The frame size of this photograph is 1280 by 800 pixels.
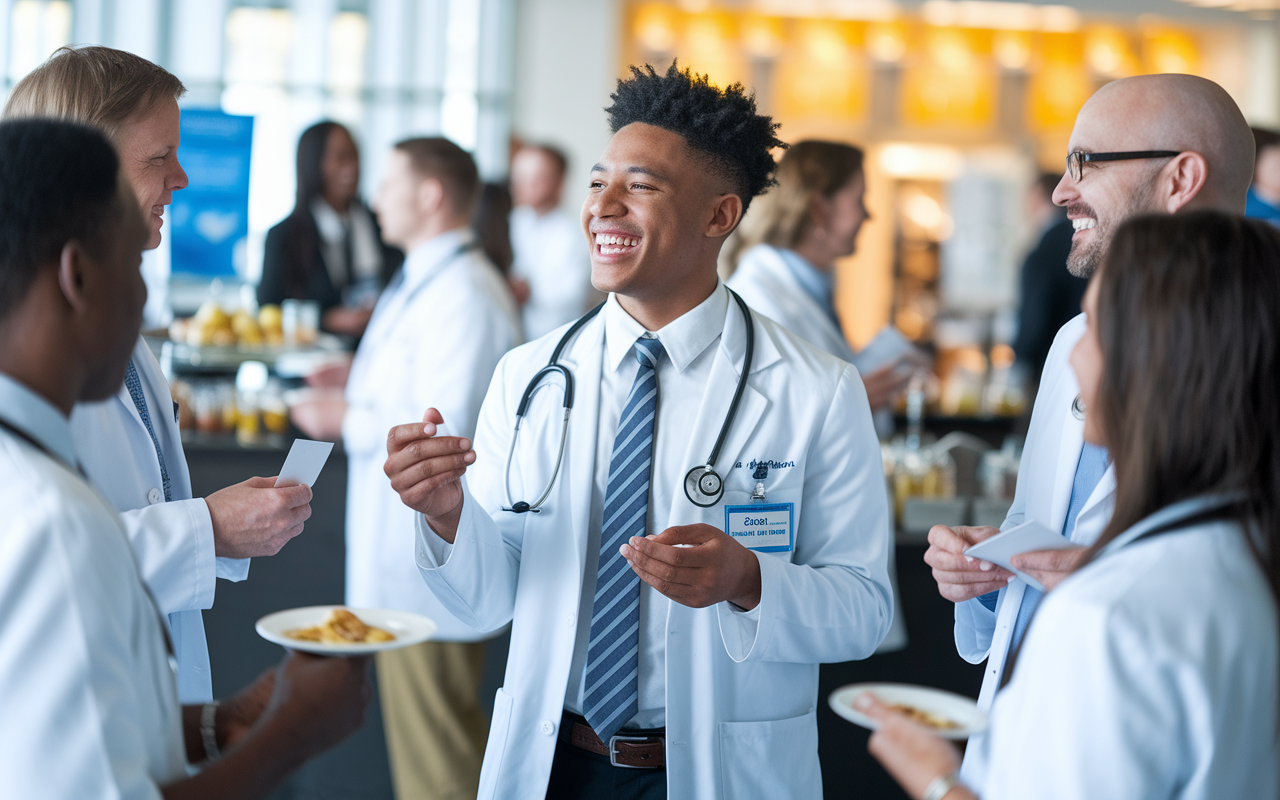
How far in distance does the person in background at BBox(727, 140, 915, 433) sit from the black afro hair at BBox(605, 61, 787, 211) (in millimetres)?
1202

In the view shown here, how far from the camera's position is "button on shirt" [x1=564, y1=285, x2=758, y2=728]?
1702 millimetres

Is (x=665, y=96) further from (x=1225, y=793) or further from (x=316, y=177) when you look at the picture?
(x=316, y=177)

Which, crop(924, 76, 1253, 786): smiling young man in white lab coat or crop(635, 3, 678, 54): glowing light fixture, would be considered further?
crop(635, 3, 678, 54): glowing light fixture

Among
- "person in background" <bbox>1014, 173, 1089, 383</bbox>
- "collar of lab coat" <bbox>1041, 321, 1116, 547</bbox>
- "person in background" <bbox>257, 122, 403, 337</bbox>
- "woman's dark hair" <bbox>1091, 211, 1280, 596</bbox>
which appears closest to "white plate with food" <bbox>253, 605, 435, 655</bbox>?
"woman's dark hair" <bbox>1091, 211, 1280, 596</bbox>

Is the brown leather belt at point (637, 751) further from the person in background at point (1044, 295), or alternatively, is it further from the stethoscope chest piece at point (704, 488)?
the person in background at point (1044, 295)

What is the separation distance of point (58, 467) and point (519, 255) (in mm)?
5922

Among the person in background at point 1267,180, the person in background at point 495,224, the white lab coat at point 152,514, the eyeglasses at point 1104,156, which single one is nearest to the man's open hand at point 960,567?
the eyeglasses at point 1104,156

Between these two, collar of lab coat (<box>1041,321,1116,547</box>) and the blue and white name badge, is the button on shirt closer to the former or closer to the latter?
the blue and white name badge

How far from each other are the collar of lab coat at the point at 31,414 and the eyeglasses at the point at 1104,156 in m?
1.59

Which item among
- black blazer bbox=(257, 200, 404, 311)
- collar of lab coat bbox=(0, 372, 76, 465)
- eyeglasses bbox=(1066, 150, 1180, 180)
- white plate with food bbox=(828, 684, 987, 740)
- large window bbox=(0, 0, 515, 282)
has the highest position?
large window bbox=(0, 0, 515, 282)

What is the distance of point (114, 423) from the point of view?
1624mm

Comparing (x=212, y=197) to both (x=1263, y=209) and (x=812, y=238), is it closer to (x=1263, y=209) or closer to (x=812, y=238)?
(x=812, y=238)

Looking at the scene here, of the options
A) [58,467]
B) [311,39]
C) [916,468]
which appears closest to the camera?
[58,467]

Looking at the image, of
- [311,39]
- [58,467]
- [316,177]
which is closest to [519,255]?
[316,177]
